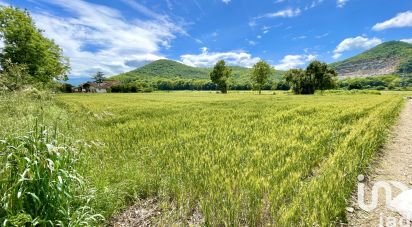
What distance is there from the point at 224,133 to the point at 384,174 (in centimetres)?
556

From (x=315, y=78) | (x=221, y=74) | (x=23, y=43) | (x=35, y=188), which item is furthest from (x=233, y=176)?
(x=221, y=74)

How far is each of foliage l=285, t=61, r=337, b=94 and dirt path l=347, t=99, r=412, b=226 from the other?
72827 mm

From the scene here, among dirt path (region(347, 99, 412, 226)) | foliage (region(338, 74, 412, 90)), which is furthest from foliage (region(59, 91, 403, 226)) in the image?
foliage (region(338, 74, 412, 90))

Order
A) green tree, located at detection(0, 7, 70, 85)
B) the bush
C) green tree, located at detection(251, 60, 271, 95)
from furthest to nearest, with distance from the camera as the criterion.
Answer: green tree, located at detection(251, 60, 271, 95) → green tree, located at detection(0, 7, 70, 85) → the bush

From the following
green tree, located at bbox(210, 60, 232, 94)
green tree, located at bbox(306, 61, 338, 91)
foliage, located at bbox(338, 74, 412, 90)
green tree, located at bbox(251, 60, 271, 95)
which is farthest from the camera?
foliage, located at bbox(338, 74, 412, 90)

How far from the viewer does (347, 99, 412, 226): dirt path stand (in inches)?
155

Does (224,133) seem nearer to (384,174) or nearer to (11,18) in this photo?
(384,174)

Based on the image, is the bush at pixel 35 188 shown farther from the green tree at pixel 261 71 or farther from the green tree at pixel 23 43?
the green tree at pixel 261 71

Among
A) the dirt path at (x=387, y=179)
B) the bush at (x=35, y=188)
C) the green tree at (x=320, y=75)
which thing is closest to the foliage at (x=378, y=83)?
the green tree at (x=320, y=75)

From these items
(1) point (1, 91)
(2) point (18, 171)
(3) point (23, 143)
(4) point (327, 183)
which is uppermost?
(1) point (1, 91)

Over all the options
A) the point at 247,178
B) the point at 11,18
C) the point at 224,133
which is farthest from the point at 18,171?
the point at 11,18

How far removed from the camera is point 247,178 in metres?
5.27

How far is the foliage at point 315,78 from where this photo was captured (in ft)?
252

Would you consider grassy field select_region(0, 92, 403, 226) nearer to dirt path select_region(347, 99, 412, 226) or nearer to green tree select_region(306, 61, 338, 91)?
dirt path select_region(347, 99, 412, 226)
